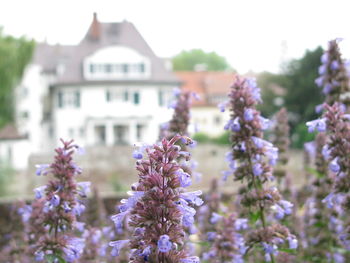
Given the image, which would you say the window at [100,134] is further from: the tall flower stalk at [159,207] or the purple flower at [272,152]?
the tall flower stalk at [159,207]

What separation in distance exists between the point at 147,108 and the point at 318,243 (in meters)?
45.3

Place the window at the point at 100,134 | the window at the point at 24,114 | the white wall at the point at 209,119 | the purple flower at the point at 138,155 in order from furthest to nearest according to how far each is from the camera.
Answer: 1. the white wall at the point at 209,119
2. the window at the point at 24,114
3. the window at the point at 100,134
4. the purple flower at the point at 138,155

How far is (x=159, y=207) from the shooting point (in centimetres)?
246

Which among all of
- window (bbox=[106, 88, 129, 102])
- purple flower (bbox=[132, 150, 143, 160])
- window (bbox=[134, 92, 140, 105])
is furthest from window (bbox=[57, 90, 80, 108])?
purple flower (bbox=[132, 150, 143, 160])

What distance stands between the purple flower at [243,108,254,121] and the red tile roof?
197ft

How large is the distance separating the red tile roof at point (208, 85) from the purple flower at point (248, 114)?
197ft

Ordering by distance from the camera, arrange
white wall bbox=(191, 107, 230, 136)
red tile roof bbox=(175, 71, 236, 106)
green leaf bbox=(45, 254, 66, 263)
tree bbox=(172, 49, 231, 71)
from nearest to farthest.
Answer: green leaf bbox=(45, 254, 66, 263), white wall bbox=(191, 107, 230, 136), red tile roof bbox=(175, 71, 236, 106), tree bbox=(172, 49, 231, 71)

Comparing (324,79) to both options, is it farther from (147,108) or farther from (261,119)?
(147,108)

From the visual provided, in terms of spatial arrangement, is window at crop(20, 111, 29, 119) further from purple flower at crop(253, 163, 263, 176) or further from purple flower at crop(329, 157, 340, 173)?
purple flower at crop(329, 157, 340, 173)

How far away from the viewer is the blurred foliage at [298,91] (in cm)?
4388

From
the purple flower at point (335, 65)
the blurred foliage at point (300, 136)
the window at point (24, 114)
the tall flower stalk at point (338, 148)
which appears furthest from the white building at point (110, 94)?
the tall flower stalk at point (338, 148)

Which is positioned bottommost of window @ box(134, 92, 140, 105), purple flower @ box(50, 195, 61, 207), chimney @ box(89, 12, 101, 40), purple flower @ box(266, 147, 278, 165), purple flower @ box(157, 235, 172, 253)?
purple flower @ box(50, 195, 61, 207)

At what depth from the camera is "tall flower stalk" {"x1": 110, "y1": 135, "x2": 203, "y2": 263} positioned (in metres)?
2.46

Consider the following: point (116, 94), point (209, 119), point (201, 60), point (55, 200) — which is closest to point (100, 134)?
point (116, 94)
